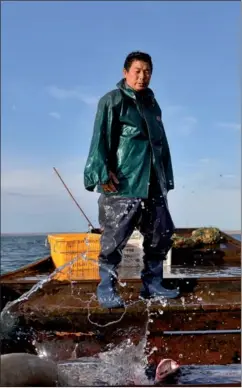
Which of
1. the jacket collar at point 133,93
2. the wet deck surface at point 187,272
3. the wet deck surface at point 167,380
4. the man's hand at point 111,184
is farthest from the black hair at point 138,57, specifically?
the wet deck surface at point 187,272

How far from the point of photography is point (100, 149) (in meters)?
4.16

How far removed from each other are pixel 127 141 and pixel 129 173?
30 cm

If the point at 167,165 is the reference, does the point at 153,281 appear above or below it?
below

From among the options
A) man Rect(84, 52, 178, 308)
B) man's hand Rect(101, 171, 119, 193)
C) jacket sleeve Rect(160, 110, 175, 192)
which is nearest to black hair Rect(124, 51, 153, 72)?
man Rect(84, 52, 178, 308)

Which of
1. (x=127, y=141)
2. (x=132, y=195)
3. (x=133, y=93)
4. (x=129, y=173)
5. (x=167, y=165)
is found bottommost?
(x=132, y=195)

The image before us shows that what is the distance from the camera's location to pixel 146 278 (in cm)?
449

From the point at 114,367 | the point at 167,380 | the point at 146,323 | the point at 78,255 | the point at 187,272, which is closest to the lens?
the point at 167,380

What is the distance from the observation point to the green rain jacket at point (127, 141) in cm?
420

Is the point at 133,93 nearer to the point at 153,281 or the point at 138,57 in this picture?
the point at 138,57

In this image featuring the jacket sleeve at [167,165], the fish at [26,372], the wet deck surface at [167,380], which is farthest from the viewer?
the jacket sleeve at [167,165]

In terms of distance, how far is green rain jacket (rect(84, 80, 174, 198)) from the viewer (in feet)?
13.8

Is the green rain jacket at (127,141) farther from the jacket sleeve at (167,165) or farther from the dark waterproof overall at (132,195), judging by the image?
the jacket sleeve at (167,165)

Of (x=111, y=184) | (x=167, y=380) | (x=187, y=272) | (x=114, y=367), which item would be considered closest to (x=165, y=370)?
(x=167, y=380)

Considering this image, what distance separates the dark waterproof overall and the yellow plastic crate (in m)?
1.78
